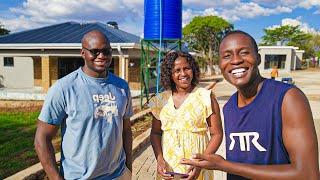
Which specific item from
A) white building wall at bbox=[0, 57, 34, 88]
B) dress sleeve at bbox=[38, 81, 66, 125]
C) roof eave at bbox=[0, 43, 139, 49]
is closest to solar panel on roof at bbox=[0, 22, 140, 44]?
roof eave at bbox=[0, 43, 139, 49]

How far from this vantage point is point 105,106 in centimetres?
233

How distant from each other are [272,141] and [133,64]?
16.0 m

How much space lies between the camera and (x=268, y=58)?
152 feet

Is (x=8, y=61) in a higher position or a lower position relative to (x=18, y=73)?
higher

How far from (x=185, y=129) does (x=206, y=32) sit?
4484 centimetres

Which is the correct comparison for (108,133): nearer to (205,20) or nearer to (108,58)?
(108,58)

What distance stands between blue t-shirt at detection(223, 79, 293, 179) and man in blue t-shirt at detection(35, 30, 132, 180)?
94cm

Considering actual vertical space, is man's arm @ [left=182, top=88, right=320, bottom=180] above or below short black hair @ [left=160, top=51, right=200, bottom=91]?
below

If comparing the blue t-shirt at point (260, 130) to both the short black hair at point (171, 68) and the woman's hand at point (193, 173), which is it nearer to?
the woman's hand at point (193, 173)

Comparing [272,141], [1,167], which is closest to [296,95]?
[272,141]

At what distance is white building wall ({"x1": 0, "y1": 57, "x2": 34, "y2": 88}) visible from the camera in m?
20.2

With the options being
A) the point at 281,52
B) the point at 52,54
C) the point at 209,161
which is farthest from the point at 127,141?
the point at 281,52

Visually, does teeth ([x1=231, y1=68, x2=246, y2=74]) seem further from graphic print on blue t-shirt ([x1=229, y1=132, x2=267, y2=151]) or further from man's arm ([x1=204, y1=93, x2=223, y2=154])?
man's arm ([x1=204, y1=93, x2=223, y2=154])

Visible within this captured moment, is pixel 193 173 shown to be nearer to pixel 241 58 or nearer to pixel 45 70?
pixel 241 58
